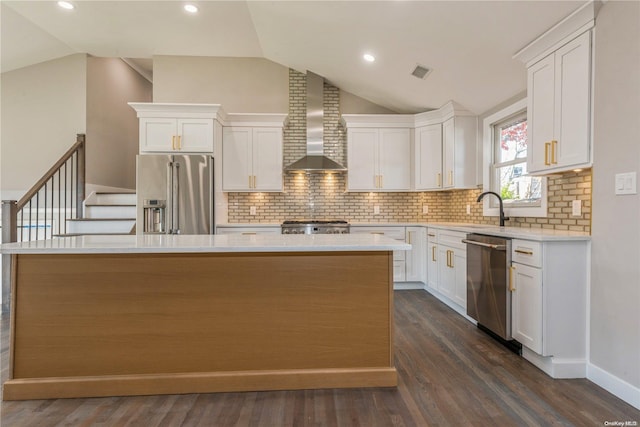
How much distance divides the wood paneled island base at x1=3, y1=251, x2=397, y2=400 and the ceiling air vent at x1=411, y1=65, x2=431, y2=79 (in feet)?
8.99

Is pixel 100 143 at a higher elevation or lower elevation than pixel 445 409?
higher

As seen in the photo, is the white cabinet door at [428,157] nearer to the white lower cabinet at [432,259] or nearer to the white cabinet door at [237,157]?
the white lower cabinet at [432,259]

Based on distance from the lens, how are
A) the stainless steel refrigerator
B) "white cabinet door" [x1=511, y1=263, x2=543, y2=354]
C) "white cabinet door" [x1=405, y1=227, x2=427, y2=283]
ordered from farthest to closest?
"white cabinet door" [x1=405, y1=227, x2=427, y2=283] → the stainless steel refrigerator → "white cabinet door" [x1=511, y1=263, x2=543, y2=354]

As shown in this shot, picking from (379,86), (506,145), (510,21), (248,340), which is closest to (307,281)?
(248,340)

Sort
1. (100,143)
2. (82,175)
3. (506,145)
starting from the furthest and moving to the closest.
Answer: (100,143)
(82,175)
(506,145)

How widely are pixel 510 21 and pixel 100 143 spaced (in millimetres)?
5831

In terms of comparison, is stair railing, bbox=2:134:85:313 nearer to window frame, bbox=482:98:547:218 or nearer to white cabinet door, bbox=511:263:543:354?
white cabinet door, bbox=511:263:543:354

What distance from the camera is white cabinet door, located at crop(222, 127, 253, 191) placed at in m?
4.98

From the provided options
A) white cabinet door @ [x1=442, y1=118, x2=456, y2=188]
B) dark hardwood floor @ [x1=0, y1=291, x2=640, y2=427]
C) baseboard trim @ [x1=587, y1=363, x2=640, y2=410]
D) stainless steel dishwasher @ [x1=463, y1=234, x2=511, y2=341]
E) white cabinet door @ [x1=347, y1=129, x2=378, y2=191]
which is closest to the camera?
dark hardwood floor @ [x1=0, y1=291, x2=640, y2=427]

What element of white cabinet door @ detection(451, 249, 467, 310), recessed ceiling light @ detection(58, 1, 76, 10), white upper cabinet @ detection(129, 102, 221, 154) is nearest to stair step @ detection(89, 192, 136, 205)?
white upper cabinet @ detection(129, 102, 221, 154)

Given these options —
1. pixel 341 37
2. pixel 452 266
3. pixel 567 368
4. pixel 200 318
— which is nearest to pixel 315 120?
pixel 341 37

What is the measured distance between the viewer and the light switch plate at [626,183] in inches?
78.0

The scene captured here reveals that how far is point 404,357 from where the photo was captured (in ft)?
8.62

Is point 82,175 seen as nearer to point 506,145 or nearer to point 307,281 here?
point 307,281
